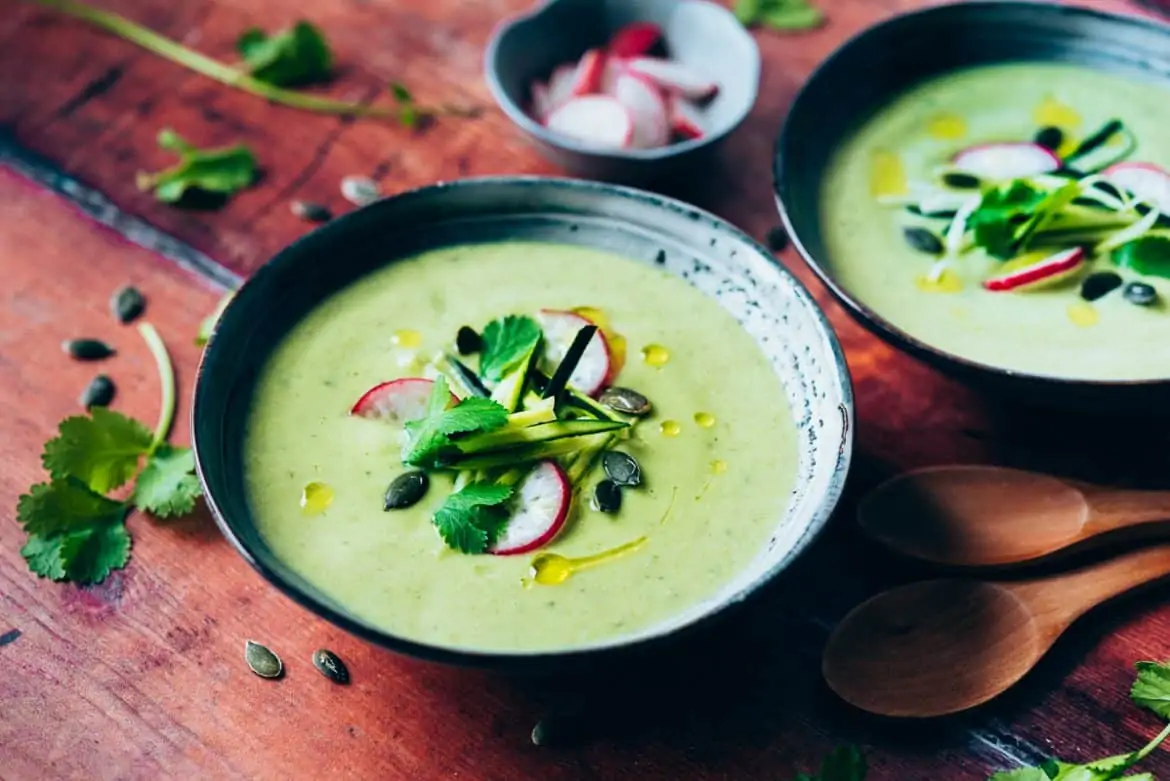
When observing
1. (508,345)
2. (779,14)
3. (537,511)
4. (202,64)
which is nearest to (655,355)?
(508,345)

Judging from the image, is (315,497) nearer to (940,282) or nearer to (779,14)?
(940,282)

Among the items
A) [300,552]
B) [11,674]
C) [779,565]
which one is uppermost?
[779,565]

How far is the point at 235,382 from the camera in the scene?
1819 millimetres

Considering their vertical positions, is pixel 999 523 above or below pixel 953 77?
below

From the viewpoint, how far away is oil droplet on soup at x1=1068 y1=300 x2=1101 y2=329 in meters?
2.04

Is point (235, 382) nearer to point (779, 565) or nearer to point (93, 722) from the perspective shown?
point (93, 722)

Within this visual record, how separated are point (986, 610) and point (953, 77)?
1.26 m

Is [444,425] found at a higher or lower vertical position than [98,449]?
higher

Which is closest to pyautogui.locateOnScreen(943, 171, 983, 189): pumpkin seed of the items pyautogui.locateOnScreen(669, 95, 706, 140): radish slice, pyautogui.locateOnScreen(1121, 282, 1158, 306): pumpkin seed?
pyautogui.locateOnScreen(1121, 282, 1158, 306): pumpkin seed

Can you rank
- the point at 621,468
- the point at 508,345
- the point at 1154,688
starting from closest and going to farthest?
the point at 1154,688, the point at 621,468, the point at 508,345

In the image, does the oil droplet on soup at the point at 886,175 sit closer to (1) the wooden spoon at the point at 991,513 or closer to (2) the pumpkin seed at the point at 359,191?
(1) the wooden spoon at the point at 991,513

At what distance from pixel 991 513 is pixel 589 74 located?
4.00 feet

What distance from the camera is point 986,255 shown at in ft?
7.07

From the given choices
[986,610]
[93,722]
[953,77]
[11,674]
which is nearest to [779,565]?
[986,610]
